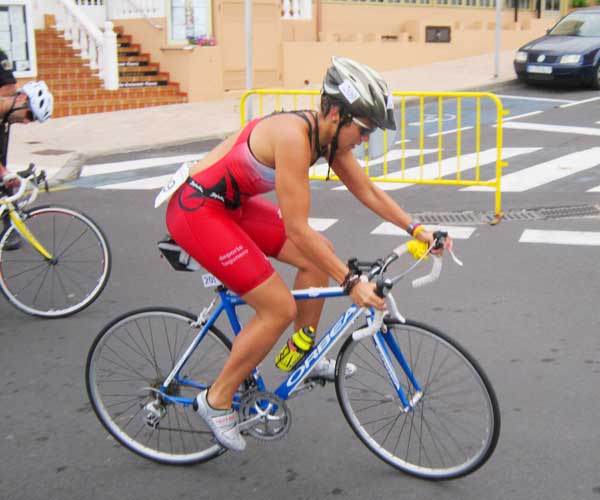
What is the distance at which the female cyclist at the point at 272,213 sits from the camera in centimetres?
371

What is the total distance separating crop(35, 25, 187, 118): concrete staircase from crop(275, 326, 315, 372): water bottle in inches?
552

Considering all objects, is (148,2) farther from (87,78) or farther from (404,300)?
(404,300)

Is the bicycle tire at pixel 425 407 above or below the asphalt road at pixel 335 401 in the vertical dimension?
above

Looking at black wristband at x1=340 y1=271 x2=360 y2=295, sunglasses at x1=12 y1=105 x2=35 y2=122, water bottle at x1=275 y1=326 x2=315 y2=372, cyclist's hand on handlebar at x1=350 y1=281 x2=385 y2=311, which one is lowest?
water bottle at x1=275 y1=326 x2=315 y2=372

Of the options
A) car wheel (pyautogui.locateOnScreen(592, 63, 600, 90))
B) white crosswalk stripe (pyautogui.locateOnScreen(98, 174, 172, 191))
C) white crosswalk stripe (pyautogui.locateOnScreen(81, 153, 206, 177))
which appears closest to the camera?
white crosswalk stripe (pyautogui.locateOnScreen(98, 174, 172, 191))

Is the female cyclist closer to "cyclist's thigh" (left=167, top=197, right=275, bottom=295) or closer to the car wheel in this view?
"cyclist's thigh" (left=167, top=197, right=275, bottom=295)

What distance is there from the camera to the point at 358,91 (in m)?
3.67

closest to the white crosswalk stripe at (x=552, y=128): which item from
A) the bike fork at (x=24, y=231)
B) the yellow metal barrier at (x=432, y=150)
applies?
the yellow metal barrier at (x=432, y=150)

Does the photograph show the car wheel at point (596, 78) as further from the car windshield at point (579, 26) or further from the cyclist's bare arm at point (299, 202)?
the cyclist's bare arm at point (299, 202)

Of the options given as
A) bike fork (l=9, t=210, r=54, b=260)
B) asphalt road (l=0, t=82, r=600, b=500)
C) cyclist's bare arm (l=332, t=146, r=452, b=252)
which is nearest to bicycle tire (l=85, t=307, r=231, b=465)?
asphalt road (l=0, t=82, r=600, b=500)

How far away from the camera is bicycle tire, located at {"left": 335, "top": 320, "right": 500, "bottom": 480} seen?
3828 millimetres

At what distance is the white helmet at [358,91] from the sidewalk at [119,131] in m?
8.47

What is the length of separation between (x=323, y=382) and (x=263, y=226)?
0.73 meters

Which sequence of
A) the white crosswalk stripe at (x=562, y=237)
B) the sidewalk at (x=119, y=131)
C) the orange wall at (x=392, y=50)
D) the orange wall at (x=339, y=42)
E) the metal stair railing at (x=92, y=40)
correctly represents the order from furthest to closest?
the orange wall at (x=392, y=50) < the orange wall at (x=339, y=42) < the metal stair railing at (x=92, y=40) < the sidewalk at (x=119, y=131) < the white crosswalk stripe at (x=562, y=237)
